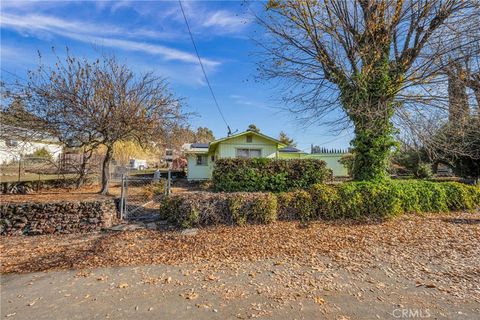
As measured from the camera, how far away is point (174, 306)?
324 centimetres

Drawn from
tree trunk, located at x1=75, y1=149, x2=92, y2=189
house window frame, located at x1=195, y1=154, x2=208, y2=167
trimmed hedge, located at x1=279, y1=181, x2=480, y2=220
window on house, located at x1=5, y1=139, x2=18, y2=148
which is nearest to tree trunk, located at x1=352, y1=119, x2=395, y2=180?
trimmed hedge, located at x1=279, y1=181, x2=480, y2=220

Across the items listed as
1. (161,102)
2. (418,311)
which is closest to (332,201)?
(418,311)

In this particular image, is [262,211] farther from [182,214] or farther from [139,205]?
[139,205]

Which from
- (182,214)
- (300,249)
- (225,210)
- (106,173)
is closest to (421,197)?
(300,249)

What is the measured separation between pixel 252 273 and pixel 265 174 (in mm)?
5489

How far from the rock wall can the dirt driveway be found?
387mm

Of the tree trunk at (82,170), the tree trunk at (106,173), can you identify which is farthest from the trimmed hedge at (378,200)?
the tree trunk at (82,170)

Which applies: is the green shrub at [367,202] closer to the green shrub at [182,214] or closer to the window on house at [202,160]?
the green shrub at [182,214]

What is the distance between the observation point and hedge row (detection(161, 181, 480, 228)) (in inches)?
261

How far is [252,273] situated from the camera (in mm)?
4168

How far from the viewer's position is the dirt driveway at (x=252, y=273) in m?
3.16

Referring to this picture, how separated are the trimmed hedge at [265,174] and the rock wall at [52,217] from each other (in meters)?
4.22

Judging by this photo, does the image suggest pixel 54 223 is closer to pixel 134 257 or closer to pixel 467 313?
pixel 134 257

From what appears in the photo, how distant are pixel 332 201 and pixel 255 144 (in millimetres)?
10147
